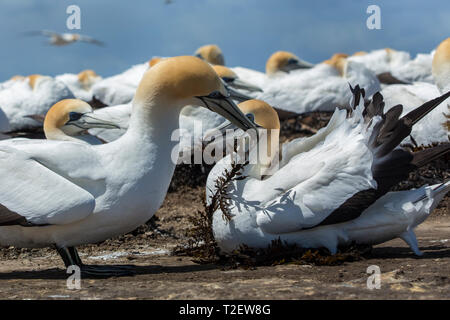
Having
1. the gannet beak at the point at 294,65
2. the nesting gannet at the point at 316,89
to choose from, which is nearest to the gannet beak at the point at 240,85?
the nesting gannet at the point at 316,89

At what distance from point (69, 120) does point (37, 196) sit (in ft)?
11.5

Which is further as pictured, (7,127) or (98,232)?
(7,127)

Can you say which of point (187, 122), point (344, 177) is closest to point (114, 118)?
point (187, 122)

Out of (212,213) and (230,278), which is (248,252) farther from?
(230,278)

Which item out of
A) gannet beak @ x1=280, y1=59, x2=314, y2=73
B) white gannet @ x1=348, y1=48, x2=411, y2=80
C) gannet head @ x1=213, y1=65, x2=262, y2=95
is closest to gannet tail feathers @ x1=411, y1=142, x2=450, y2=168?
gannet head @ x1=213, y1=65, x2=262, y2=95

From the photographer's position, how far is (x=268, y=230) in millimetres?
5270

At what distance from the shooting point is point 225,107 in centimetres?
529

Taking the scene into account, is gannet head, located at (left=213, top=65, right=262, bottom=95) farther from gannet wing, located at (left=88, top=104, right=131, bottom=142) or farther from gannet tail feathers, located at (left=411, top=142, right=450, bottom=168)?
gannet tail feathers, located at (left=411, top=142, right=450, bottom=168)

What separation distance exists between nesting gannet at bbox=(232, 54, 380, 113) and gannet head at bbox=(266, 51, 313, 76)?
3.37m

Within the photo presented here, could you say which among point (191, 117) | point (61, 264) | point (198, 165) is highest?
point (191, 117)

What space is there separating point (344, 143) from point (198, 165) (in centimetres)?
516
